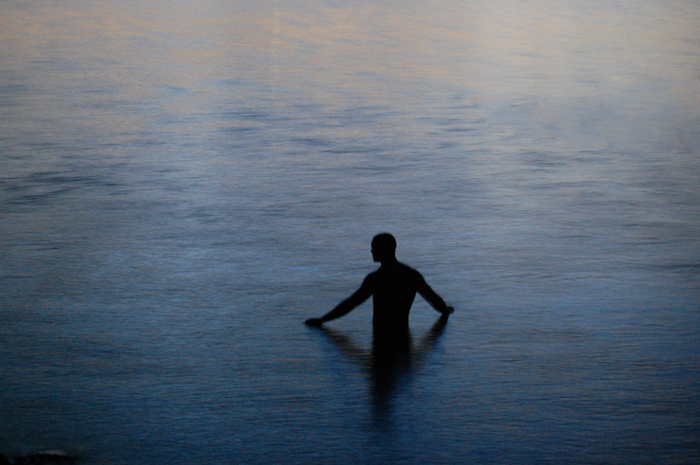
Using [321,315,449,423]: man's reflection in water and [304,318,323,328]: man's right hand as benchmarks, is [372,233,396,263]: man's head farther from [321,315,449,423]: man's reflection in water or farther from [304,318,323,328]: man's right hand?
[304,318,323,328]: man's right hand

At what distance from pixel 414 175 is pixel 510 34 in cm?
1184

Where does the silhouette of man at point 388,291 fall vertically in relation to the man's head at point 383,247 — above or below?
below

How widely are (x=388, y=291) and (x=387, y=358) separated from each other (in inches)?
17.5

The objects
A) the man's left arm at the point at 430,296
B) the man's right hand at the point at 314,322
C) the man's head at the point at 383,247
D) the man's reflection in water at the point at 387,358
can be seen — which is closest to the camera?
the man's reflection in water at the point at 387,358

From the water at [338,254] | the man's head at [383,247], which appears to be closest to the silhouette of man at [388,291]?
the man's head at [383,247]

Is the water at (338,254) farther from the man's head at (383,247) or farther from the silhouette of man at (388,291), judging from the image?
the man's head at (383,247)

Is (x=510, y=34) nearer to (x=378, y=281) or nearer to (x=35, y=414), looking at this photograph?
(x=378, y=281)

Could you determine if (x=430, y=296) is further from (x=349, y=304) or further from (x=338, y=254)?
(x=338, y=254)

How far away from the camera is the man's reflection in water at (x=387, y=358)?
16.5 ft

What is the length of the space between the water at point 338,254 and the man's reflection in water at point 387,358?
0.02 metres

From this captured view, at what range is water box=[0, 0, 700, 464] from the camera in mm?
4723

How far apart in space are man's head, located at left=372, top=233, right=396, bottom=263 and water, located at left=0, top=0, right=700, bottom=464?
0.50m

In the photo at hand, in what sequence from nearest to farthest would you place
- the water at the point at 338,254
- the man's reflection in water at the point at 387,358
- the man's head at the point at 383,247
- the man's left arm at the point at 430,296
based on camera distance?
the water at the point at 338,254 → the man's reflection in water at the point at 387,358 → the man's head at the point at 383,247 → the man's left arm at the point at 430,296

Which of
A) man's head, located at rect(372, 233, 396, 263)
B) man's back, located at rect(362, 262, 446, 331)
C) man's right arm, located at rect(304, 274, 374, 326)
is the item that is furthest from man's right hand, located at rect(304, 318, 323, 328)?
man's head, located at rect(372, 233, 396, 263)
